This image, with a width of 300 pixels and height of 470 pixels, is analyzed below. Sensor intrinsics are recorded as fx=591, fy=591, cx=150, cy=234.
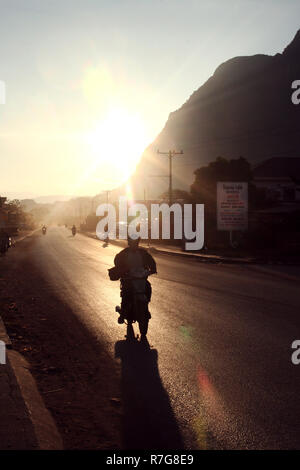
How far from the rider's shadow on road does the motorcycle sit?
967mm

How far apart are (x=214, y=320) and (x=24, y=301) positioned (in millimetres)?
6104

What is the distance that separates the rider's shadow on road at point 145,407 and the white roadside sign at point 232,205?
32.8 metres

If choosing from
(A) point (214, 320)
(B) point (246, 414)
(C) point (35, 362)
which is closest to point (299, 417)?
(B) point (246, 414)

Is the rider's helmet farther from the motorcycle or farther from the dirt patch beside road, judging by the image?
the dirt patch beside road

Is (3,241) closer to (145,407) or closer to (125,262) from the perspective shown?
(125,262)

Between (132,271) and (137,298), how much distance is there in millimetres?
468

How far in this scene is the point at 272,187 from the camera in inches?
3538

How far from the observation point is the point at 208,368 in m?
7.73

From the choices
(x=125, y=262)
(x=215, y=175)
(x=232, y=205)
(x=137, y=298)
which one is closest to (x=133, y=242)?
(x=125, y=262)

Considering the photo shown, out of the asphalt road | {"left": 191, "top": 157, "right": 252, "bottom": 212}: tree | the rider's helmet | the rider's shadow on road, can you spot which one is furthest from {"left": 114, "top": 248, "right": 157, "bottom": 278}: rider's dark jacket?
{"left": 191, "top": 157, "right": 252, "bottom": 212}: tree

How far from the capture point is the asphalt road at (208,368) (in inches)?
207

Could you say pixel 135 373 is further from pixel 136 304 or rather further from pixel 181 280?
pixel 181 280

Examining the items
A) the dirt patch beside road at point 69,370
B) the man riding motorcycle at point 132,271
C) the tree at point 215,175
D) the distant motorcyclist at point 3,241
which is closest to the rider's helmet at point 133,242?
the man riding motorcycle at point 132,271
